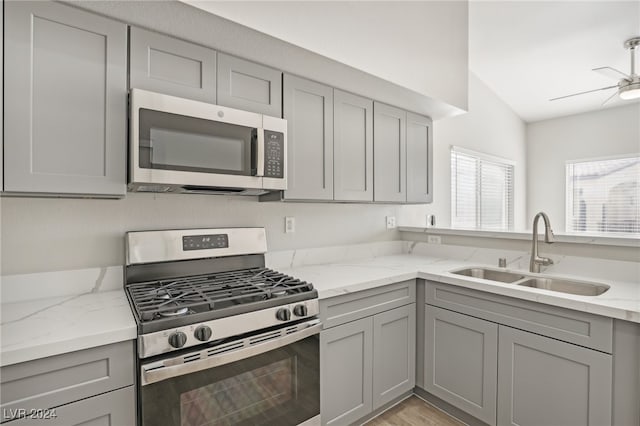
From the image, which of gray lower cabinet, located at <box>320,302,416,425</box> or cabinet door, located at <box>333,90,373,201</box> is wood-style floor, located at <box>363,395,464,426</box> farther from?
cabinet door, located at <box>333,90,373,201</box>

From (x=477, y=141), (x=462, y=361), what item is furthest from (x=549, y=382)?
(x=477, y=141)

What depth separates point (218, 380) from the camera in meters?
1.27

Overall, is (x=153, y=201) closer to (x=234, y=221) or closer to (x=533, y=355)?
(x=234, y=221)

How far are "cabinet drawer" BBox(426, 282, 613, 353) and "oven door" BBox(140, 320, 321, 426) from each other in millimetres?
919

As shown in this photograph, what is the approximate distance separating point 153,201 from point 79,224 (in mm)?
345

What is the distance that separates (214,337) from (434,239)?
2089 millimetres

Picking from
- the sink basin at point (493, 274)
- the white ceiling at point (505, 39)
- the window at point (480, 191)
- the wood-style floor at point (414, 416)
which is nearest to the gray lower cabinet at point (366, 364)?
the wood-style floor at point (414, 416)

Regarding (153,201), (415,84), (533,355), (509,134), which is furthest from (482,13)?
(153,201)

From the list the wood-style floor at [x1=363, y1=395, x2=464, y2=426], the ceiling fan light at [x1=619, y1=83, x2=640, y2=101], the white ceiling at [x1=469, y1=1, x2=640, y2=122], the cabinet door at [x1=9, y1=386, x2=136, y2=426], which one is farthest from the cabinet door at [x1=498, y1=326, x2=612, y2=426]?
the ceiling fan light at [x1=619, y1=83, x2=640, y2=101]

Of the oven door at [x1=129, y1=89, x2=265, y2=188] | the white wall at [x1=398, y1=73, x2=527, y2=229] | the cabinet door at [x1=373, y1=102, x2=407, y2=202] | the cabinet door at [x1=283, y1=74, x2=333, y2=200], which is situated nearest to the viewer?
the oven door at [x1=129, y1=89, x2=265, y2=188]

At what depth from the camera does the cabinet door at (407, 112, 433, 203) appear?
2.64m

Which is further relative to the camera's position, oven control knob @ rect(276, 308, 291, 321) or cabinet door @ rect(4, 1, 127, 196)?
oven control knob @ rect(276, 308, 291, 321)

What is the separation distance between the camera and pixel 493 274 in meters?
2.32

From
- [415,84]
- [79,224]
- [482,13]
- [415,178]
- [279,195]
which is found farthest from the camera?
[482,13]
